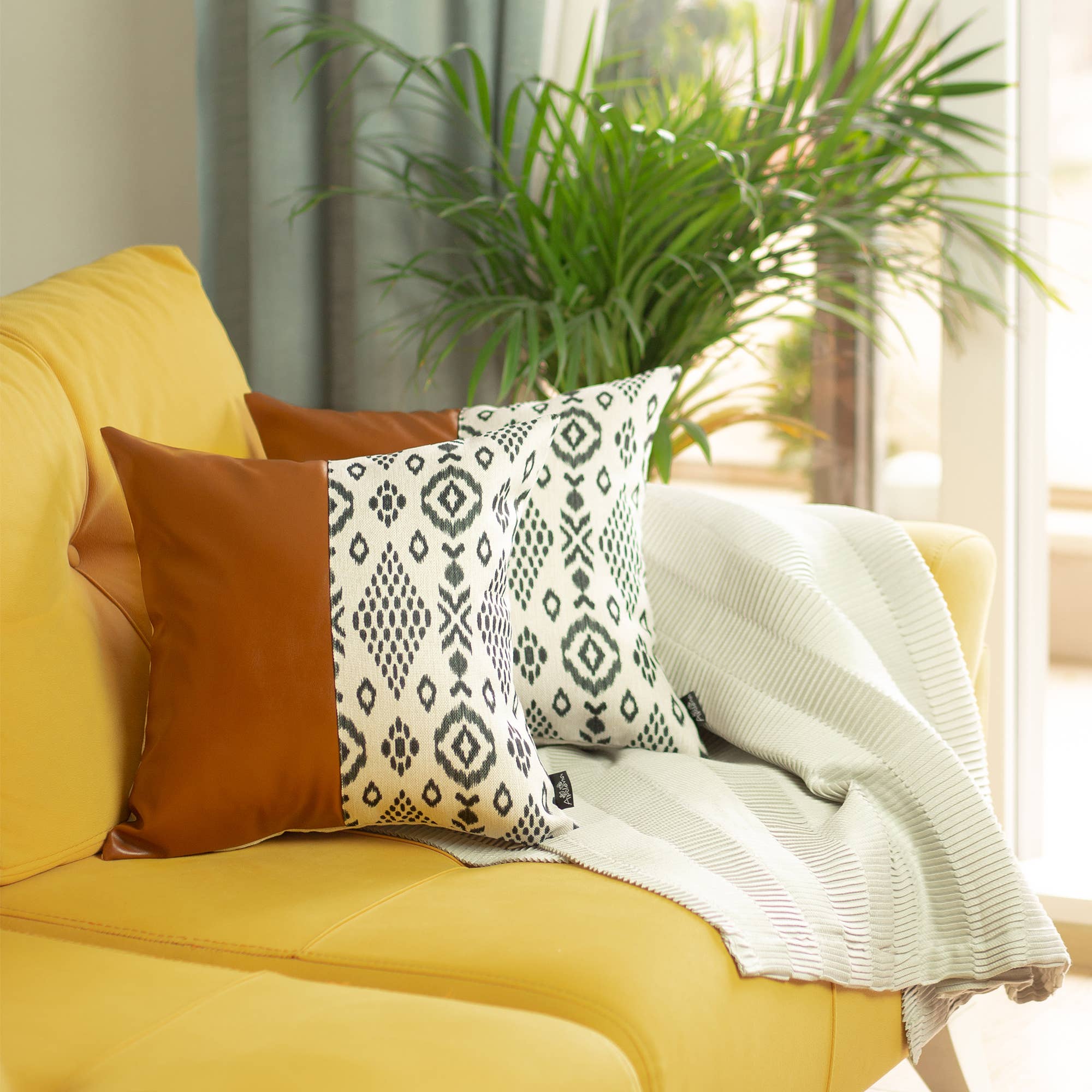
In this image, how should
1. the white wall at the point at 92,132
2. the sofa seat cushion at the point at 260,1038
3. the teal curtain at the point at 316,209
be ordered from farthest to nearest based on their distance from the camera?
the teal curtain at the point at 316,209 < the white wall at the point at 92,132 < the sofa seat cushion at the point at 260,1038

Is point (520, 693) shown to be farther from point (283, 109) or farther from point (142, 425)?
point (283, 109)

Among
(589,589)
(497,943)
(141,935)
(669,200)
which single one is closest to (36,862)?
(141,935)

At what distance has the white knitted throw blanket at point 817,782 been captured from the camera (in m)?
0.96

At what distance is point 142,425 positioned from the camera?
3.91 ft

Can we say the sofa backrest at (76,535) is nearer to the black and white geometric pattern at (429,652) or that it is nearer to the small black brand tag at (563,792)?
the black and white geometric pattern at (429,652)

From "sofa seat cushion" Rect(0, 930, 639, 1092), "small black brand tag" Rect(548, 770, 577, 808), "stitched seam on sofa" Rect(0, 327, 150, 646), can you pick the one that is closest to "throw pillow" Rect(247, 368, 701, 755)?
"small black brand tag" Rect(548, 770, 577, 808)

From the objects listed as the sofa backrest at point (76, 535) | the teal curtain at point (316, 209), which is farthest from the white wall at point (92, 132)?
the sofa backrest at point (76, 535)

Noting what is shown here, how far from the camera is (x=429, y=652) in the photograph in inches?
38.9

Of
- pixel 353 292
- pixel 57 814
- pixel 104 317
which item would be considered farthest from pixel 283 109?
pixel 57 814

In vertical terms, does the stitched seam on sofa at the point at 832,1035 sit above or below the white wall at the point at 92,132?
below

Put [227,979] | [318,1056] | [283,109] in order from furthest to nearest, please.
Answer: [283,109] → [227,979] → [318,1056]

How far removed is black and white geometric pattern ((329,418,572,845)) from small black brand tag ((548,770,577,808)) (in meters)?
0.05

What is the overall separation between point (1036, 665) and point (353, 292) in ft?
4.35

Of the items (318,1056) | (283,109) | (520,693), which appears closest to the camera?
(318,1056)
